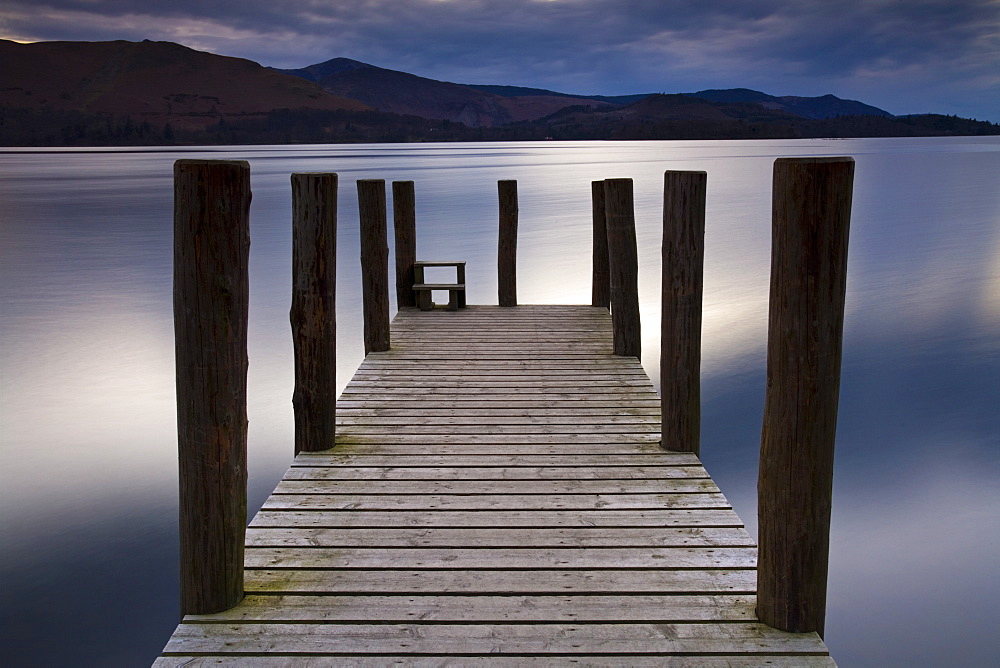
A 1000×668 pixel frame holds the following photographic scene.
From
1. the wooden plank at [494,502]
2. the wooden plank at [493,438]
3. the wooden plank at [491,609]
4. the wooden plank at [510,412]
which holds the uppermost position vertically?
the wooden plank at [510,412]

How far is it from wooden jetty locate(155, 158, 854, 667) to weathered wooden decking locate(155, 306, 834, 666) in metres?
0.01

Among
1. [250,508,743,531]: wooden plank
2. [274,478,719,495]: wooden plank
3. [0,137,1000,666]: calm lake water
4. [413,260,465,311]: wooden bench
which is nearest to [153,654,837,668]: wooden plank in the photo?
[250,508,743,531]: wooden plank

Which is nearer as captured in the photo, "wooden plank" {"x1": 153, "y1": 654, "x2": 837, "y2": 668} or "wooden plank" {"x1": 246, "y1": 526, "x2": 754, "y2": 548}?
"wooden plank" {"x1": 153, "y1": 654, "x2": 837, "y2": 668}

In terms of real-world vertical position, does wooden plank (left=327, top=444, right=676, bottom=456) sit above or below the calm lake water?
above

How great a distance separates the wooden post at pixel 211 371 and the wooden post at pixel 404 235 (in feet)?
17.9

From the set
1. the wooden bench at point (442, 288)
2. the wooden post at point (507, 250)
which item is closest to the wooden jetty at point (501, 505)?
the wooden bench at point (442, 288)

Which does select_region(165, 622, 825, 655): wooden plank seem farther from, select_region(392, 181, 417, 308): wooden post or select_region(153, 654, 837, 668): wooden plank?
select_region(392, 181, 417, 308): wooden post

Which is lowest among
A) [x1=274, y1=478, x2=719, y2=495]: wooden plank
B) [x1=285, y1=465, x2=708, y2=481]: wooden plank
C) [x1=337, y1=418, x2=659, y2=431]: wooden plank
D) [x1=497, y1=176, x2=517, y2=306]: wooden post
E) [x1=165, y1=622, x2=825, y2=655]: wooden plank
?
[x1=165, y1=622, x2=825, y2=655]: wooden plank

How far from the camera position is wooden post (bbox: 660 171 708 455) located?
15.5 feet

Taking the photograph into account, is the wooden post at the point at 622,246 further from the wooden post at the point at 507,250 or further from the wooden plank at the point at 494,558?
the wooden plank at the point at 494,558

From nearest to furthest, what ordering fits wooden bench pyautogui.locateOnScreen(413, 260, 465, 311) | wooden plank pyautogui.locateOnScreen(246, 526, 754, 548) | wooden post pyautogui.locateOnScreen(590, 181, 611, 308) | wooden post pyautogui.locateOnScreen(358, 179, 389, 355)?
wooden plank pyautogui.locateOnScreen(246, 526, 754, 548) → wooden post pyautogui.locateOnScreen(358, 179, 389, 355) → wooden post pyautogui.locateOnScreen(590, 181, 611, 308) → wooden bench pyautogui.locateOnScreen(413, 260, 465, 311)

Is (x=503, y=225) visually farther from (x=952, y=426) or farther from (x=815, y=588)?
(x=815, y=588)

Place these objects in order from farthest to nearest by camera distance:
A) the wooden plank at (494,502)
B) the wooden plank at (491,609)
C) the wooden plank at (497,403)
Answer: the wooden plank at (497,403) < the wooden plank at (494,502) < the wooden plank at (491,609)

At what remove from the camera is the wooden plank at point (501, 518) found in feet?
12.3
